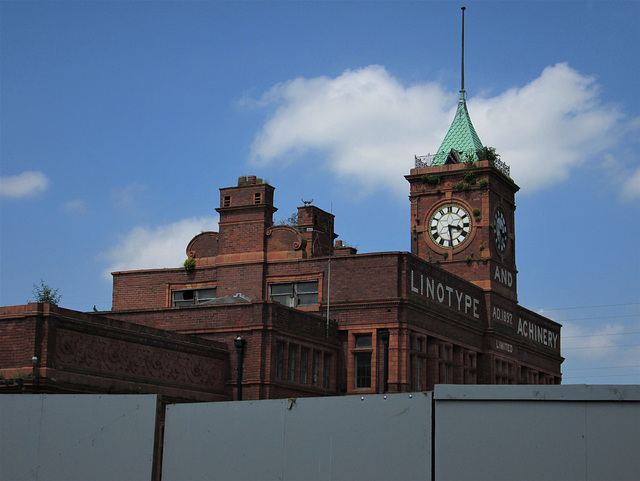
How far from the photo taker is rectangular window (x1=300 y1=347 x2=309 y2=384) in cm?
4151

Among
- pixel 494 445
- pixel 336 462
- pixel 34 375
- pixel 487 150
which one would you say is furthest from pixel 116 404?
pixel 487 150

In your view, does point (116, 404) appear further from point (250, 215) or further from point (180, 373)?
point (250, 215)

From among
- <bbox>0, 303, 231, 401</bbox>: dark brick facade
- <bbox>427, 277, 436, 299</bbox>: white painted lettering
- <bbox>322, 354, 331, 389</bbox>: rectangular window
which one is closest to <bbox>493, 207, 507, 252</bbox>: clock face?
<bbox>427, 277, 436, 299</bbox>: white painted lettering

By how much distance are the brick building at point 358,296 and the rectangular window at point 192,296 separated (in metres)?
0.06

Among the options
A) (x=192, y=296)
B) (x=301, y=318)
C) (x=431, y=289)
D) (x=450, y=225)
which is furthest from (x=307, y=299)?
(x=450, y=225)

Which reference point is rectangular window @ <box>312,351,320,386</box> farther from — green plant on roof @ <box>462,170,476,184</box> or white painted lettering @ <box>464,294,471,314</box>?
green plant on roof @ <box>462,170,476,184</box>

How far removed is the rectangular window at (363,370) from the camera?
4397 centimetres

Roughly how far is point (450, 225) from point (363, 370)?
44.6 feet

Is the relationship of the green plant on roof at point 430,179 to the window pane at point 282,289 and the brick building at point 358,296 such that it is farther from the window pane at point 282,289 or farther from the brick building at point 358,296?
the window pane at point 282,289

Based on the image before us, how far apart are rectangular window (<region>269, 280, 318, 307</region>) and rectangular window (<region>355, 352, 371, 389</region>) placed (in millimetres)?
3578

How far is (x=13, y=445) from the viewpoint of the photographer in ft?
60.2

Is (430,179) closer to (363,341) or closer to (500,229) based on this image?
(500,229)

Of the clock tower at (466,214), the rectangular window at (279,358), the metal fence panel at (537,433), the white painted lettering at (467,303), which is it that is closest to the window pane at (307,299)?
the rectangular window at (279,358)

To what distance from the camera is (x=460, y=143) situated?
57.5m
